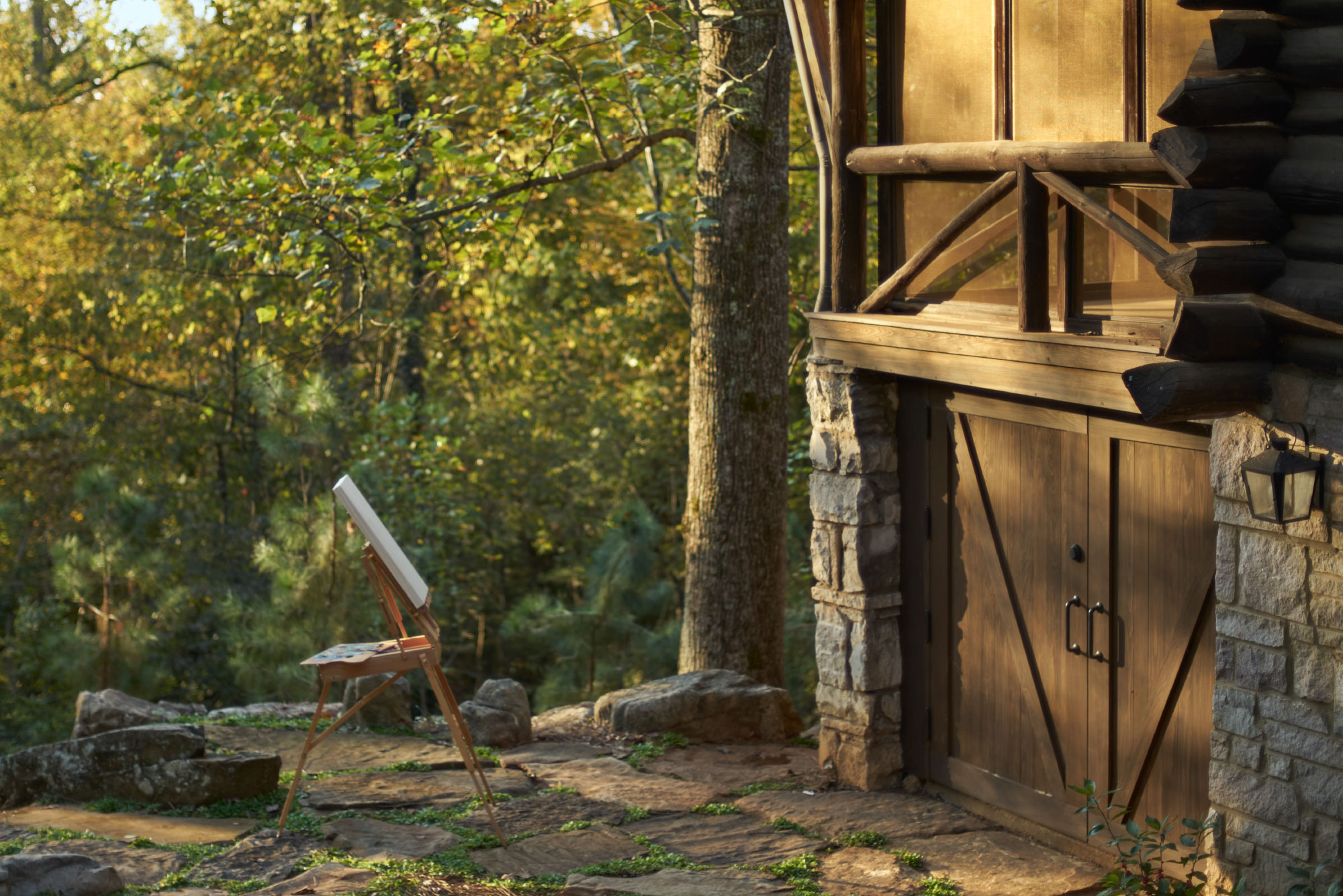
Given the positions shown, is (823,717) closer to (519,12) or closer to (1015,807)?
(1015,807)

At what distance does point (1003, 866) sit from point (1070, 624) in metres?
1.15

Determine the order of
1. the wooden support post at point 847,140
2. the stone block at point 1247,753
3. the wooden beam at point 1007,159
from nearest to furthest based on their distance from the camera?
1. the stone block at point 1247,753
2. the wooden beam at point 1007,159
3. the wooden support post at point 847,140

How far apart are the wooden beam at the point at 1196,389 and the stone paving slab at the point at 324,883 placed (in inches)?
142

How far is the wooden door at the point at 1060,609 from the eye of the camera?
5.08 meters

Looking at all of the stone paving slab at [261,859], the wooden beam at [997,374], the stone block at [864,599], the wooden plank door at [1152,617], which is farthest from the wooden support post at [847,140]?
the stone paving slab at [261,859]

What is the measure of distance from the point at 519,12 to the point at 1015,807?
6589 mm

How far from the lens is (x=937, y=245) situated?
5844 mm

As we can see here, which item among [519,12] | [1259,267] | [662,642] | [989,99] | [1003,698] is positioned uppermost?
[519,12]

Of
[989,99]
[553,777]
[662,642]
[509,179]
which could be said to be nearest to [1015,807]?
[553,777]

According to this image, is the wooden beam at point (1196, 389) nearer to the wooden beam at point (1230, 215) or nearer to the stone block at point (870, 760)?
the wooden beam at point (1230, 215)

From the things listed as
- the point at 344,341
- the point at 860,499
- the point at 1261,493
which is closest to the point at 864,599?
the point at 860,499

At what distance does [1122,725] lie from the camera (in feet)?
17.6

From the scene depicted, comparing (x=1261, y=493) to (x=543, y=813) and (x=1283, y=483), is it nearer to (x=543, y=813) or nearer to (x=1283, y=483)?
(x=1283, y=483)

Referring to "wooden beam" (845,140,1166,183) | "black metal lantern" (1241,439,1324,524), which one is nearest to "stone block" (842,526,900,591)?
"wooden beam" (845,140,1166,183)
